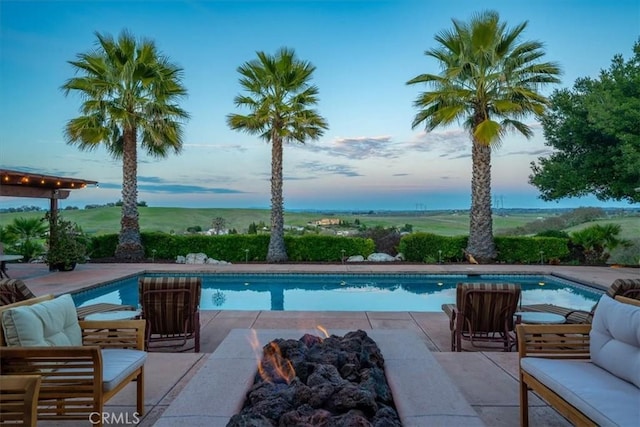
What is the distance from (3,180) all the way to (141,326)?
25.3 ft

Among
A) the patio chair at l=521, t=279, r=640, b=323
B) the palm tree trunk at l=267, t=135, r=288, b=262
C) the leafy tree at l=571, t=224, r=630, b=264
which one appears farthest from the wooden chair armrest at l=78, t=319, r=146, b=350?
the leafy tree at l=571, t=224, r=630, b=264

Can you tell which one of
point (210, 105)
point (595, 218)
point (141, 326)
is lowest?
point (141, 326)

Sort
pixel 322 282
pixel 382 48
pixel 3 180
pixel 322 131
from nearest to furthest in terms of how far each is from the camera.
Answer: pixel 3 180, pixel 322 282, pixel 382 48, pixel 322 131

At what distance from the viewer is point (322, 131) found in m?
11.6

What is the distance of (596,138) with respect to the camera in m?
11.6

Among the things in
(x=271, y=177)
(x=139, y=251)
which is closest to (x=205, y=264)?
(x=139, y=251)

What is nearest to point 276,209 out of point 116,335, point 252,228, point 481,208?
point 252,228

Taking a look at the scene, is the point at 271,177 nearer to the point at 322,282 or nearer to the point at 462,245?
the point at 322,282

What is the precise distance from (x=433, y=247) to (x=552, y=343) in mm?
9389

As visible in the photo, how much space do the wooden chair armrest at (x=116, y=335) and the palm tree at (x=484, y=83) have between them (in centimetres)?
920

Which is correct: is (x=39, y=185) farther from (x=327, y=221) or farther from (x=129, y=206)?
(x=327, y=221)

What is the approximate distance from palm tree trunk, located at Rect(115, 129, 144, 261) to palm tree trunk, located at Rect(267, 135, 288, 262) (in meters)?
3.90

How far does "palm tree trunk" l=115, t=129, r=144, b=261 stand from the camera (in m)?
11.4

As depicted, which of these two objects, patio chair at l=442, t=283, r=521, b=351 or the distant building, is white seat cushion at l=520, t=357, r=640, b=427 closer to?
patio chair at l=442, t=283, r=521, b=351
